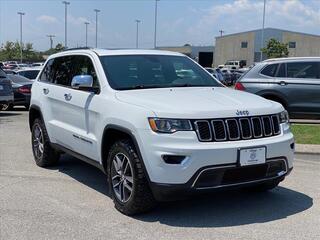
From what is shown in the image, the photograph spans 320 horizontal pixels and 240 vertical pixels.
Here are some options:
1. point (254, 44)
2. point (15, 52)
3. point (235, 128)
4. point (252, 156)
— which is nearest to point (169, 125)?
point (235, 128)

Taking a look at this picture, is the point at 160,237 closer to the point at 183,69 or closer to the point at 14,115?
the point at 183,69

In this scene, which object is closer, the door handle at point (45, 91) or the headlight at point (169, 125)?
the headlight at point (169, 125)

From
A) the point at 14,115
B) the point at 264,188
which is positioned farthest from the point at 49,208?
the point at 14,115

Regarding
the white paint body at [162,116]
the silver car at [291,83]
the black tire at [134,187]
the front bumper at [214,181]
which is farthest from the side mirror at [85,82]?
the silver car at [291,83]

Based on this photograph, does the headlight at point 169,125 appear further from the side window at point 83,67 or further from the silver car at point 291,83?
the silver car at point 291,83

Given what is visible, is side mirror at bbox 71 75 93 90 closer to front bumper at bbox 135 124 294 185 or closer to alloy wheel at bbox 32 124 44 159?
front bumper at bbox 135 124 294 185

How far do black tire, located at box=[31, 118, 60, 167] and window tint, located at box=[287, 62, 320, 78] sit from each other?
7.47 metres

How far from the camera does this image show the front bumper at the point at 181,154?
190 inches

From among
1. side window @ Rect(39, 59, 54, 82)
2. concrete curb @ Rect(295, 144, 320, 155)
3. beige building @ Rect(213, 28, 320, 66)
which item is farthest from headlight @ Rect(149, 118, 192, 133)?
beige building @ Rect(213, 28, 320, 66)

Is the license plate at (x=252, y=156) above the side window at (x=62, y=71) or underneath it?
underneath

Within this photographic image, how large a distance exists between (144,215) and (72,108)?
6.32 feet

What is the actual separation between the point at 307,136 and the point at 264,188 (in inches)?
180

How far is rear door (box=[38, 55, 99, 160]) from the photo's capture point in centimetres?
614

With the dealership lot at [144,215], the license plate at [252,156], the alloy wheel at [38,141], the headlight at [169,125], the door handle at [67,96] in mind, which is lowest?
the dealership lot at [144,215]
